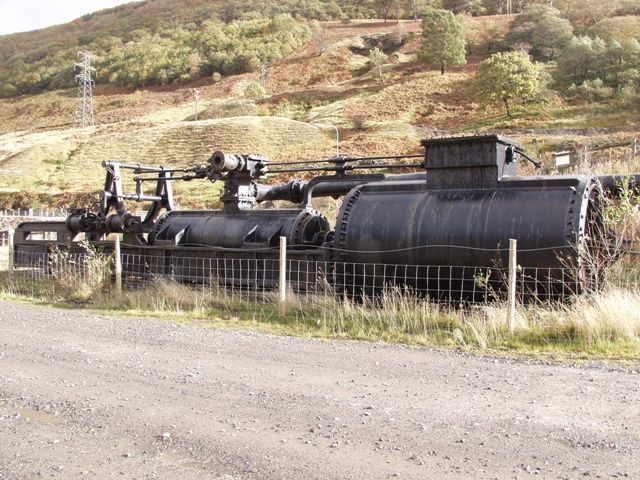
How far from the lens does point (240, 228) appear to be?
44.1ft

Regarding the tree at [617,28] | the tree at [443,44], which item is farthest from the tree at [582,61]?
the tree at [443,44]

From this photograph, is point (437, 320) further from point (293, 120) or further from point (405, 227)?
point (293, 120)

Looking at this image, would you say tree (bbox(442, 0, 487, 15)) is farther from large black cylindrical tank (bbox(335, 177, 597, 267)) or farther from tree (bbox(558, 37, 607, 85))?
large black cylindrical tank (bbox(335, 177, 597, 267))

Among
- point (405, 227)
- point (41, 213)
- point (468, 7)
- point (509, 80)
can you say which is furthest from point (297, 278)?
point (468, 7)

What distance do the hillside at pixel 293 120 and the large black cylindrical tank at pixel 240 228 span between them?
22656 mm

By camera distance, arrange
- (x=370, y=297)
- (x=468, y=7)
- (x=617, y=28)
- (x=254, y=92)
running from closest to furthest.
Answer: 1. (x=370, y=297)
2. (x=617, y=28)
3. (x=254, y=92)
4. (x=468, y=7)

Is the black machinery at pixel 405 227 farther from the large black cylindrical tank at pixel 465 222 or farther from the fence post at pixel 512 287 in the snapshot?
the fence post at pixel 512 287

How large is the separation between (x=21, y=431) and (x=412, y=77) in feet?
227

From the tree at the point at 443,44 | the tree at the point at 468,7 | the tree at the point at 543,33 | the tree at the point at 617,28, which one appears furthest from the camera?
the tree at the point at 468,7

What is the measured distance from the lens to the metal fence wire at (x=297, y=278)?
367 inches

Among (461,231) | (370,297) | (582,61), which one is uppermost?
(582,61)

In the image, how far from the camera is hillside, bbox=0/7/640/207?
155 ft

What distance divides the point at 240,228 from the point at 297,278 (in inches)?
77.3

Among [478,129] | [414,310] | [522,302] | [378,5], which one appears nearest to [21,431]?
[414,310]
